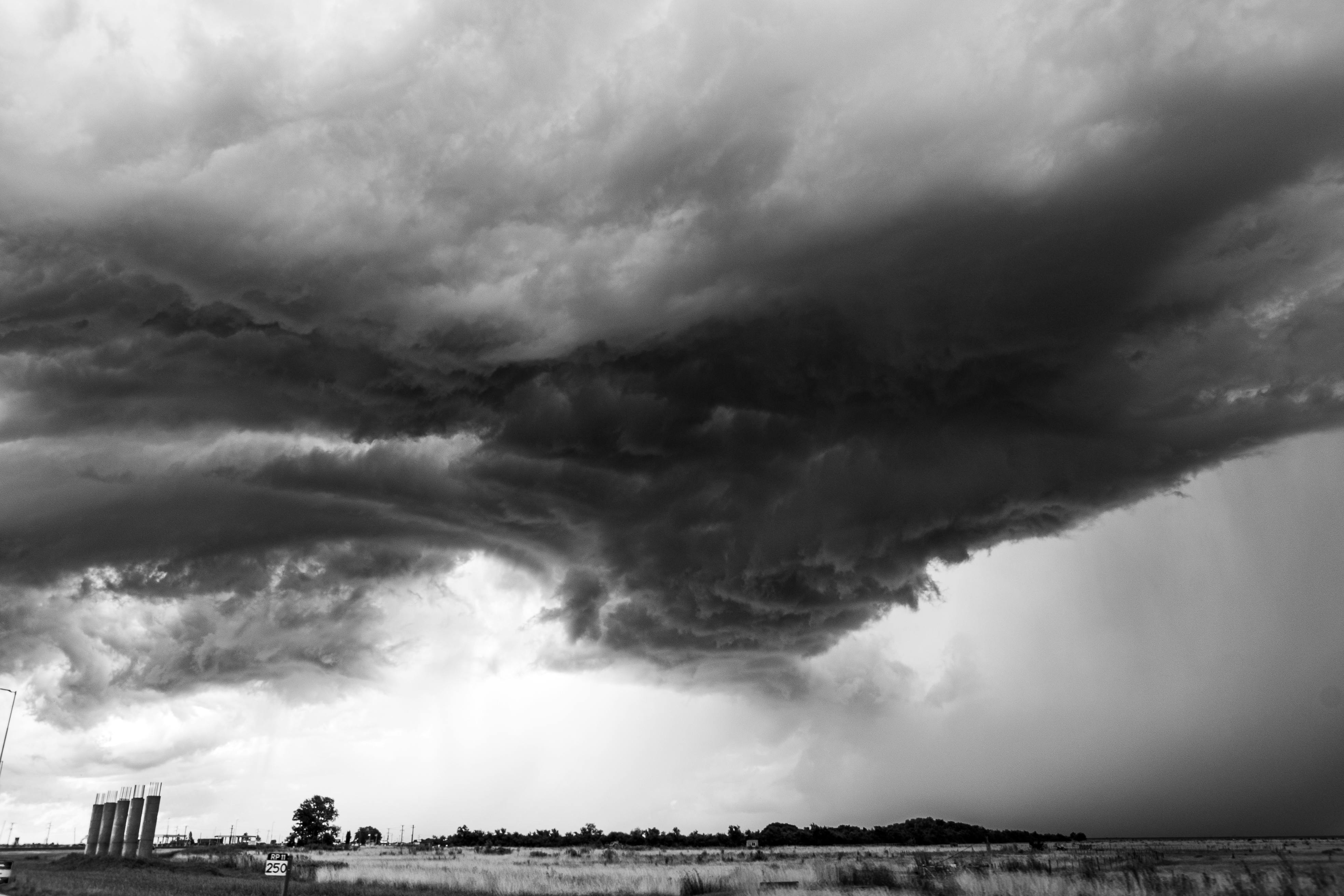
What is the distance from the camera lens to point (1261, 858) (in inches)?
2975

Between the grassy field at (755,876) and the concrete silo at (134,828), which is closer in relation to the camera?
the grassy field at (755,876)

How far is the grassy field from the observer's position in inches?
1411

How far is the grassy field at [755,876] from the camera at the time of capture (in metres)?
35.8

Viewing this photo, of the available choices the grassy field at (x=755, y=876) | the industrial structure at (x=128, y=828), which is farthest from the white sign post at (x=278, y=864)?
the industrial structure at (x=128, y=828)

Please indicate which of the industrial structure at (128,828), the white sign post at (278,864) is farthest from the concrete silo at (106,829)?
the white sign post at (278,864)

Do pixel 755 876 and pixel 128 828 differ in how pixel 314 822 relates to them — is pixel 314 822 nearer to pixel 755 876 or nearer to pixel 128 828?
pixel 128 828

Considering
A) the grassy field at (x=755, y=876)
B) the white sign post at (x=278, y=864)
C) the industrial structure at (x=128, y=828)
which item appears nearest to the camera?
the white sign post at (x=278, y=864)

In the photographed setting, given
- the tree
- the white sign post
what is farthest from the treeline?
the white sign post

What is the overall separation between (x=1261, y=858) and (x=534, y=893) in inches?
2455

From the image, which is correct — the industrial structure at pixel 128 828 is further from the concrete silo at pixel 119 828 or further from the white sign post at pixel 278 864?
the white sign post at pixel 278 864

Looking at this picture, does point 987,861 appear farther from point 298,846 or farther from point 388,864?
point 298,846

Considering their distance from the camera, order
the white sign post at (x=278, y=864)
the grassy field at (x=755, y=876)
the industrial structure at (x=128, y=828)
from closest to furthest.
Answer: the white sign post at (x=278, y=864) < the grassy field at (x=755, y=876) < the industrial structure at (x=128, y=828)

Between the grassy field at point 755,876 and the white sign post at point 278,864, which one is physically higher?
the white sign post at point 278,864

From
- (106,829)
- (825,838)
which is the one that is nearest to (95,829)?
(106,829)
